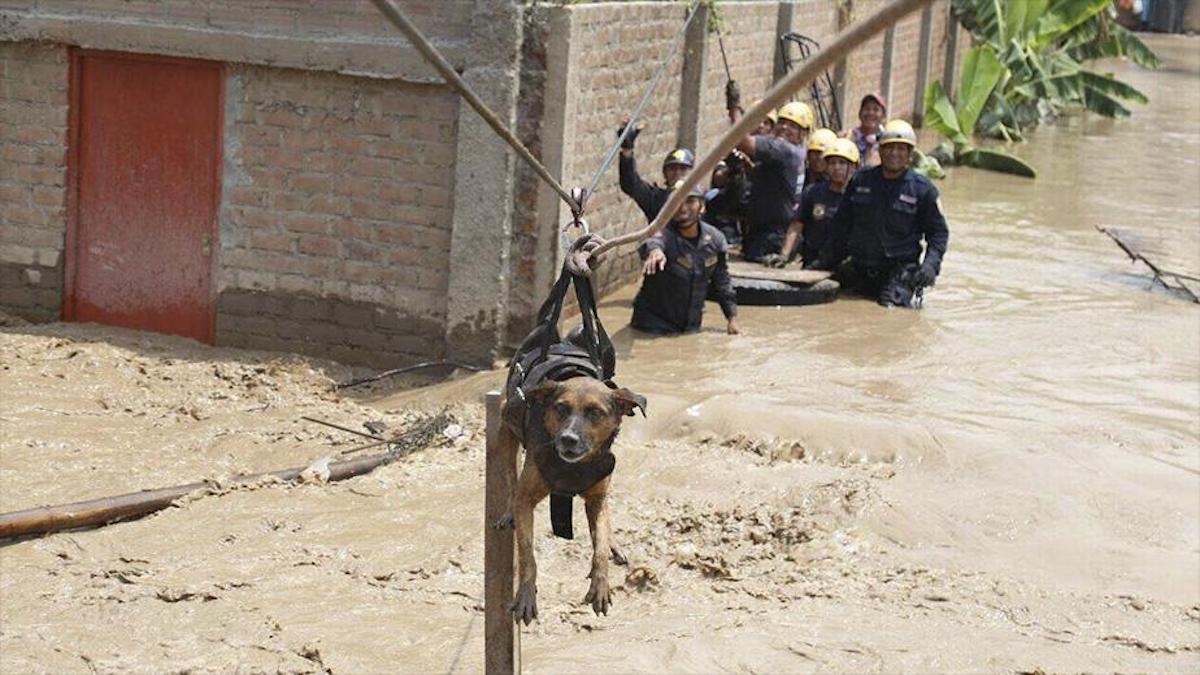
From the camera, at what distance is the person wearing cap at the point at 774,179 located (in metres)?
13.7

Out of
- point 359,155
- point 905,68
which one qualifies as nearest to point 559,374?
point 359,155

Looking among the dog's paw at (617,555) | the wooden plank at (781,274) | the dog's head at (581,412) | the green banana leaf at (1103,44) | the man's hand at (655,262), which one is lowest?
the wooden plank at (781,274)

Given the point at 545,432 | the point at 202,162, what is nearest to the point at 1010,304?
the point at 202,162

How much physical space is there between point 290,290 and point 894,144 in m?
4.63

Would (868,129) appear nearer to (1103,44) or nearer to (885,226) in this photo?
(885,226)

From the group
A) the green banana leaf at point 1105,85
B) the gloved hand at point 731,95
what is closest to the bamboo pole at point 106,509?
the gloved hand at point 731,95

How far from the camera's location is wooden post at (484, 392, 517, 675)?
17.1ft

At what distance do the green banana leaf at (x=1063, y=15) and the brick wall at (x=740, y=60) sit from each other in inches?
308

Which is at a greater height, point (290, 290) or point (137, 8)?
point (137, 8)

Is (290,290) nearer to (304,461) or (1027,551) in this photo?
(304,461)

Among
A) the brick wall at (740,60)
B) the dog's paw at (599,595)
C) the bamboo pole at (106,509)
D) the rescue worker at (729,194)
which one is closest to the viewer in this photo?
the dog's paw at (599,595)

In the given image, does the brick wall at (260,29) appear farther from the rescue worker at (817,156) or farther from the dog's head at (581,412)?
the dog's head at (581,412)

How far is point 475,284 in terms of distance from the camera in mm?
11062

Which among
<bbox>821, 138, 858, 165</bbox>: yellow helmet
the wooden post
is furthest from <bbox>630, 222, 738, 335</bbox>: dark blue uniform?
the wooden post
